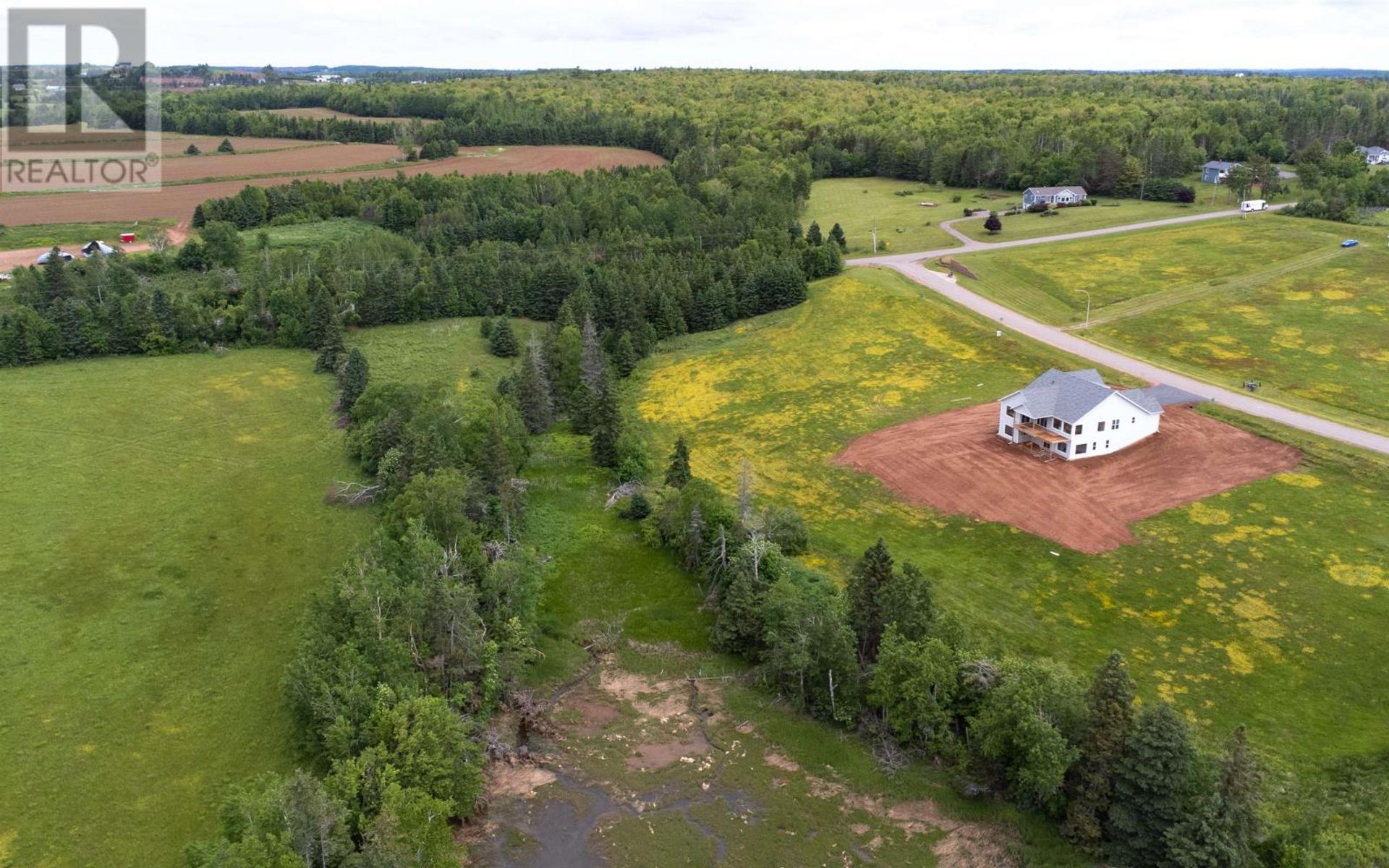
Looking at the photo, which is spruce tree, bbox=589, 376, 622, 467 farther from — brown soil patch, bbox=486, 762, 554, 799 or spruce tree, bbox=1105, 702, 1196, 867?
spruce tree, bbox=1105, 702, 1196, 867

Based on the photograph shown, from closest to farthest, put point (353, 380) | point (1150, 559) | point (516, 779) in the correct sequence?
point (516, 779) → point (1150, 559) → point (353, 380)

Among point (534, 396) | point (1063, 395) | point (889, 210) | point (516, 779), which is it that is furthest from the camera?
point (889, 210)

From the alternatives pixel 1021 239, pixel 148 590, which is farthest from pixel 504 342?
pixel 1021 239

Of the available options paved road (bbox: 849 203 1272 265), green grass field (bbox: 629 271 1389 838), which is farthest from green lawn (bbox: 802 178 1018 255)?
green grass field (bbox: 629 271 1389 838)

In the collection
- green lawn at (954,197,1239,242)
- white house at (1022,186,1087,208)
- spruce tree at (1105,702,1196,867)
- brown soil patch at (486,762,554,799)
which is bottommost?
brown soil patch at (486,762,554,799)

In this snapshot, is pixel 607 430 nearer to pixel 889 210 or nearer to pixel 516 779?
pixel 516 779

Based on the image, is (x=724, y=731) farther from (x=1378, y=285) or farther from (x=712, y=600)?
(x=1378, y=285)

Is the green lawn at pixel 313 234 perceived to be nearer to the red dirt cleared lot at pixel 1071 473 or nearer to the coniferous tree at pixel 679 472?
the coniferous tree at pixel 679 472

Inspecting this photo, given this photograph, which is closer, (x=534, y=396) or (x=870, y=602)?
(x=870, y=602)
